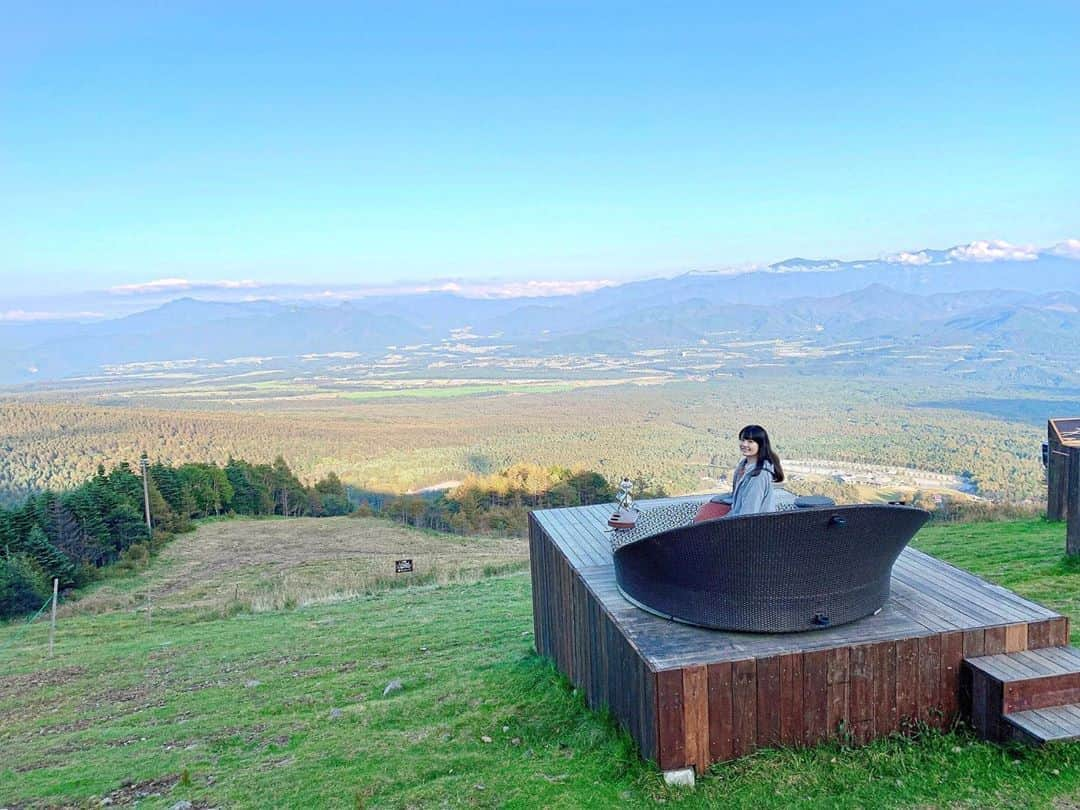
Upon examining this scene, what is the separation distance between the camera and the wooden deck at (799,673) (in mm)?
3592

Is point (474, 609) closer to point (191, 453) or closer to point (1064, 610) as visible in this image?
point (1064, 610)

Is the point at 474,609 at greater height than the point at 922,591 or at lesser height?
lesser

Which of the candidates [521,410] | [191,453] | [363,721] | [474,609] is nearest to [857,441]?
[521,410]

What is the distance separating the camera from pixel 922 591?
15.1 ft

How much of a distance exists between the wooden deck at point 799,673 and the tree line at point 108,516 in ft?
66.0

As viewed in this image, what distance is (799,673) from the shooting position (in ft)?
12.1

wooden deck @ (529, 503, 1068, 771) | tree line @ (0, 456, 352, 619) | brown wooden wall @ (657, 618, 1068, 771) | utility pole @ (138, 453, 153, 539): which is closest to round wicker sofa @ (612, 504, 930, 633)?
wooden deck @ (529, 503, 1068, 771)

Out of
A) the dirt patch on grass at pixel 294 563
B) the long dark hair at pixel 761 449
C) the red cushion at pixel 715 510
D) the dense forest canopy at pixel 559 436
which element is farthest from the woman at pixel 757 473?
the dense forest canopy at pixel 559 436

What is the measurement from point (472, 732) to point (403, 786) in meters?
0.79

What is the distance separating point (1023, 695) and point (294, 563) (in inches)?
801

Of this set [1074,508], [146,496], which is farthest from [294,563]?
[1074,508]

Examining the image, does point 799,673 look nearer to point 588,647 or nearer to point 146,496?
point 588,647

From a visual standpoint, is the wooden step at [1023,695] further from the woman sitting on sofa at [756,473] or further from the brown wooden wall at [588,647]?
the brown wooden wall at [588,647]

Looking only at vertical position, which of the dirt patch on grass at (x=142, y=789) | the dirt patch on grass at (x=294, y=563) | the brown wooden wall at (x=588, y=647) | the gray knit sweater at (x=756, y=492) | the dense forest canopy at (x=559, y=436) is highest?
the gray knit sweater at (x=756, y=492)
